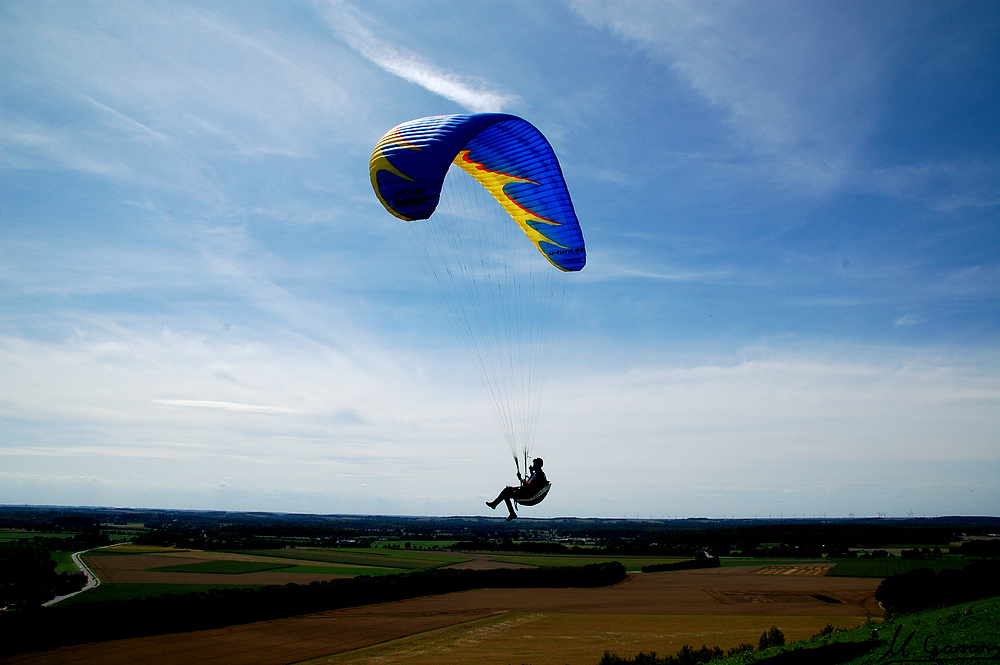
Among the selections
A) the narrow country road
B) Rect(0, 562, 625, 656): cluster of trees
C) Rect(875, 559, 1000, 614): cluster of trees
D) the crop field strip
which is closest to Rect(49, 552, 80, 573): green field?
the narrow country road

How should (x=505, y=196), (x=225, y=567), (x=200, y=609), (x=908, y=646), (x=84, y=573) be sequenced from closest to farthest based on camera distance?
(x=908, y=646) < (x=505, y=196) < (x=200, y=609) < (x=84, y=573) < (x=225, y=567)

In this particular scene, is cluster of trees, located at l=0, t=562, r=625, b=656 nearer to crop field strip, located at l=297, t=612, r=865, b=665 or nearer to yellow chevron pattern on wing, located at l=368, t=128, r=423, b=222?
crop field strip, located at l=297, t=612, r=865, b=665

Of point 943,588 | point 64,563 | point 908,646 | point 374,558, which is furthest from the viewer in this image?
point 374,558

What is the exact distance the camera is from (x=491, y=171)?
46.5ft

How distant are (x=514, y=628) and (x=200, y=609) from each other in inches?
526

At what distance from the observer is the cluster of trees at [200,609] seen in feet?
68.6

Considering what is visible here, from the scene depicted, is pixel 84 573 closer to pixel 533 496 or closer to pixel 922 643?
pixel 533 496

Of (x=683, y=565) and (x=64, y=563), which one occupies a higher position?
(x=64, y=563)

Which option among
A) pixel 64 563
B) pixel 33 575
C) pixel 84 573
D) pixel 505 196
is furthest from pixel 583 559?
pixel 505 196

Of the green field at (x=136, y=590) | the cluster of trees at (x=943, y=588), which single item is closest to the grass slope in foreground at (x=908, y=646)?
the cluster of trees at (x=943, y=588)

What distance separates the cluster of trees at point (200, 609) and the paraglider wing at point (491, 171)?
21.4 m

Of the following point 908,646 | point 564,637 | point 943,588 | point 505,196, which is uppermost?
point 505,196

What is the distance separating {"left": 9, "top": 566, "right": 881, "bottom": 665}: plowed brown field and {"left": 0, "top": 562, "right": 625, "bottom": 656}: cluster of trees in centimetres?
83

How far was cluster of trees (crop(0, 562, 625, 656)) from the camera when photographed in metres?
20.9
